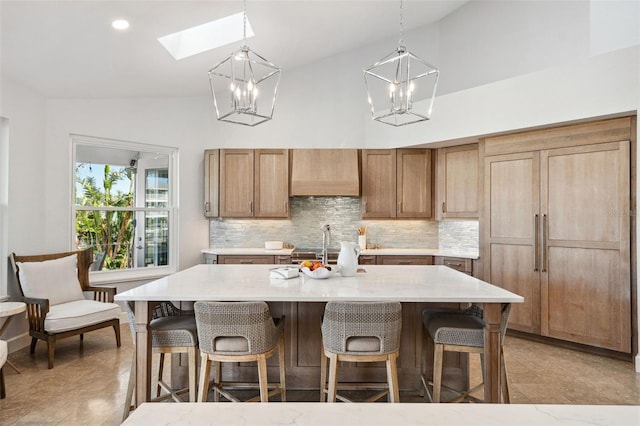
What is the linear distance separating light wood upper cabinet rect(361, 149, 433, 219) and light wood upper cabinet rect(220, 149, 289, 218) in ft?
3.66

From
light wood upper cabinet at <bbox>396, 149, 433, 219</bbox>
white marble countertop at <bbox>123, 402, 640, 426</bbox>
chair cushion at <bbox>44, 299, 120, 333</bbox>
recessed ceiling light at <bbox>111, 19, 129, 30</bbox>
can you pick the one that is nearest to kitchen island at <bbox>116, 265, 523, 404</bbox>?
chair cushion at <bbox>44, 299, 120, 333</bbox>

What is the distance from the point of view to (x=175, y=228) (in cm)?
562

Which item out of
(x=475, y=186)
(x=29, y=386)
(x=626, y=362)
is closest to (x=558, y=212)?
(x=475, y=186)

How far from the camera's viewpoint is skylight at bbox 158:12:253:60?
4332 mm

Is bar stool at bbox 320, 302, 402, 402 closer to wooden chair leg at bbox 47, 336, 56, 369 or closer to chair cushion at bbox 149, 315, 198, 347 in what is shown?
chair cushion at bbox 149, 315, 198, 347

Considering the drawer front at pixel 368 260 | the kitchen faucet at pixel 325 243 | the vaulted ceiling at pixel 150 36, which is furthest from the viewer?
the drawer front at pixel 368 260

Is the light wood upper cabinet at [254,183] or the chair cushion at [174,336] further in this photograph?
the light wood upper cabinet at [254,183]

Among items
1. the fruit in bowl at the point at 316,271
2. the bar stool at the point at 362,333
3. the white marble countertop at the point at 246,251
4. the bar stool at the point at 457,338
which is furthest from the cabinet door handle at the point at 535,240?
the white marble countertop at the point at 246,251

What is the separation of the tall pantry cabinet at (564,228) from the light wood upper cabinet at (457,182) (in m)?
0.33

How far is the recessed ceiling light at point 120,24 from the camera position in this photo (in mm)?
3545

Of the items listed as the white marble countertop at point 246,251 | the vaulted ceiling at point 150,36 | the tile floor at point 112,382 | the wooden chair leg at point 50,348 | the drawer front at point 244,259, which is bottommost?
the tile floor at point 112,382

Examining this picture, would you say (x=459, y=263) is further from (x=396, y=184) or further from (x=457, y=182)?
(x=396, y=184)

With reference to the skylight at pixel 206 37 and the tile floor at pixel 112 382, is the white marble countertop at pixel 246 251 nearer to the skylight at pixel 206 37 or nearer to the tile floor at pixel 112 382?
the tile floor at pixel 112 382

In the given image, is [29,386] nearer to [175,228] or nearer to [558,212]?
[175,228]
